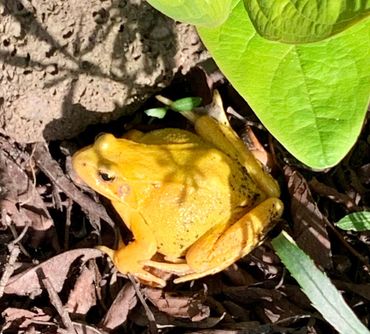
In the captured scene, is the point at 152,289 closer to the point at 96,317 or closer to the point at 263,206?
the point at 96,317

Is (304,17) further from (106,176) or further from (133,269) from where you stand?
(133,269)

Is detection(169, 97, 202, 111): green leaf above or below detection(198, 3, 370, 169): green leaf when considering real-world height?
below

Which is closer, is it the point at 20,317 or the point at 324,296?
the point at 324,296

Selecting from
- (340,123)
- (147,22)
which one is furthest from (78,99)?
(340,123)

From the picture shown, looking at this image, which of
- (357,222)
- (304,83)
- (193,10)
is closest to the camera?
(193,10)

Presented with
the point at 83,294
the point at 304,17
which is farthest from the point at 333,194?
the point at 304,17

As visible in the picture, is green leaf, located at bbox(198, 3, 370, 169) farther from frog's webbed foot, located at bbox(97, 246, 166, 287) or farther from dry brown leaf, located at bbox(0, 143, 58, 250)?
dry brown leaf, located at bbox(0, 143, 58, 250)

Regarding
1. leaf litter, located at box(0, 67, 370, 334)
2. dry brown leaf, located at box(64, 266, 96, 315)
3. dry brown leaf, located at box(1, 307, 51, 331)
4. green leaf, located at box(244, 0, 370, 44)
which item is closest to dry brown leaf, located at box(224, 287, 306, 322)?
leaf litter, located at box(0, 67, 370, 334)
